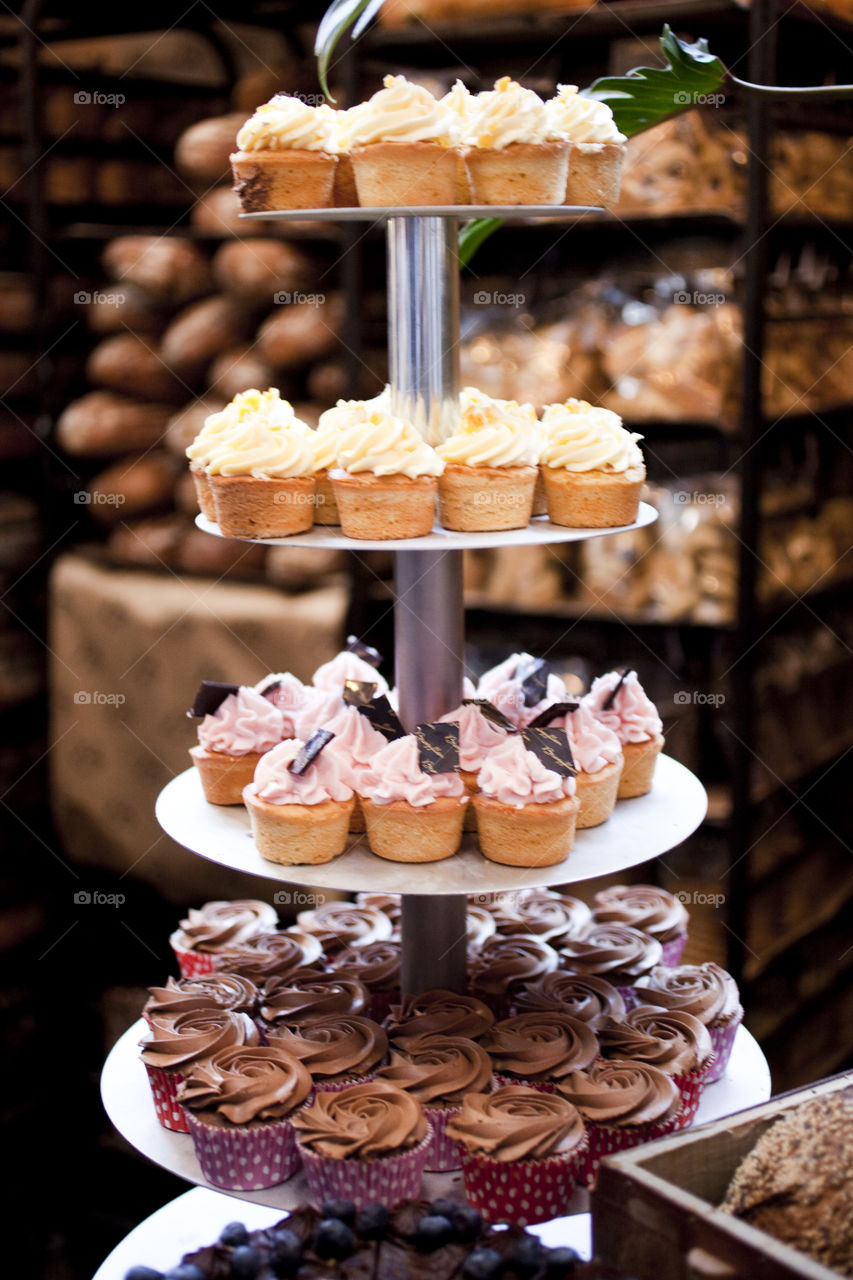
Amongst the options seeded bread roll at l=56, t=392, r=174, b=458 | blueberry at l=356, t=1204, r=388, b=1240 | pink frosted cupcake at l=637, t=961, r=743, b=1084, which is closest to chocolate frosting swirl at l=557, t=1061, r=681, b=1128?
pink frosted cupcake at l=637, t=961, r=743, b=1084

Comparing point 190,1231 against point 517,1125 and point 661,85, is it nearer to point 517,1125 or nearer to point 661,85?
point 517,1125

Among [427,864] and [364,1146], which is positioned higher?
[427,864]

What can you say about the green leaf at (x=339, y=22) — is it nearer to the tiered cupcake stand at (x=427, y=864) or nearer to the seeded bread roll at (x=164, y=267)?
the tiered cupcake stand at (x=427, y=864)

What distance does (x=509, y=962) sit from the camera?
2297 millimetres

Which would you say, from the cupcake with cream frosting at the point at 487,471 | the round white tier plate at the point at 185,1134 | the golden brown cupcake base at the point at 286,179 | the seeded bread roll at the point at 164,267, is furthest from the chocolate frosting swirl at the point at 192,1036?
the seeded bread roll at the point at 164,267

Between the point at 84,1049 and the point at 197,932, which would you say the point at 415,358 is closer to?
the point at 197,932

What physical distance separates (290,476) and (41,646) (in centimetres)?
250

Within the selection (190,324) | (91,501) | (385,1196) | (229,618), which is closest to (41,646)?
(91,501)

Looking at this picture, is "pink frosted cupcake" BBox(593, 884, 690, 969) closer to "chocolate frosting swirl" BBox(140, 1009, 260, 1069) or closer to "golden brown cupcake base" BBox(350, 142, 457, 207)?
"chocolate frosting swirl" BBox(140, 1009, 260, 1069)

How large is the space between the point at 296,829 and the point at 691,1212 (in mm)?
734

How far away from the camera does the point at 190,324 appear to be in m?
3.84

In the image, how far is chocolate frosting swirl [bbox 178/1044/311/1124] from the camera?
1831 millimetres

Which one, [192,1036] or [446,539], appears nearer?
[446,539]

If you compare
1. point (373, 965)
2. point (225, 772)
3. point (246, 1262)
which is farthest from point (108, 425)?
point (246, 1262)
